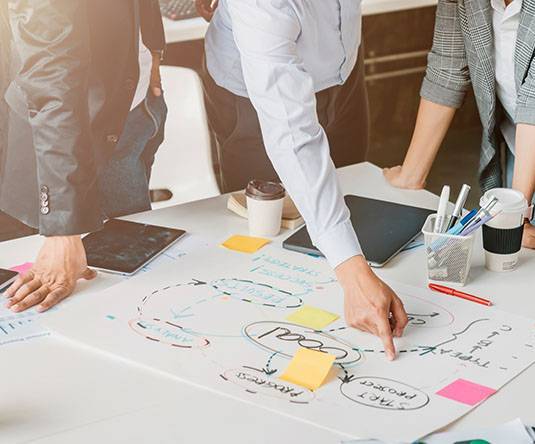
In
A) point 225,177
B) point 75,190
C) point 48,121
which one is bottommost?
point 225,177

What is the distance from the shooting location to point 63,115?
5.18ft

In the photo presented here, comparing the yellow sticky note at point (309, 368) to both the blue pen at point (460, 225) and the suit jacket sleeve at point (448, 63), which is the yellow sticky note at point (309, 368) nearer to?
the blue pen at point (460, 225)

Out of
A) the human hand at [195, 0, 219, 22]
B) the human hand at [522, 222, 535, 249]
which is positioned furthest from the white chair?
the human hand at [522, 222, 535, 249]

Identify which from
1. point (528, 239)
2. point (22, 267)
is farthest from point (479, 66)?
point (22, 267)

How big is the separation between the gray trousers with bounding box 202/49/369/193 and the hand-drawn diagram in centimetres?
56

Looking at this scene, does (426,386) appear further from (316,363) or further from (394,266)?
(394,266)

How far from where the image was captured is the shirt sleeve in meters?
1.54

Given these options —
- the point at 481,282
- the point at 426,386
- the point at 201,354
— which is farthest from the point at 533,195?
the point at 201,354

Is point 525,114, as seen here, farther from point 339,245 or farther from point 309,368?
point 309,368

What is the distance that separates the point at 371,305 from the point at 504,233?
33 centimetres

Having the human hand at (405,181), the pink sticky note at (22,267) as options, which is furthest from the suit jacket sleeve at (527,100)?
the pink sticky note at (22,267)

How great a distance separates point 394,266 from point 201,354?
0.45m

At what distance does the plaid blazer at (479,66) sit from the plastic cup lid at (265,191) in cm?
43

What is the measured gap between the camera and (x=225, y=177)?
7.51 feet
